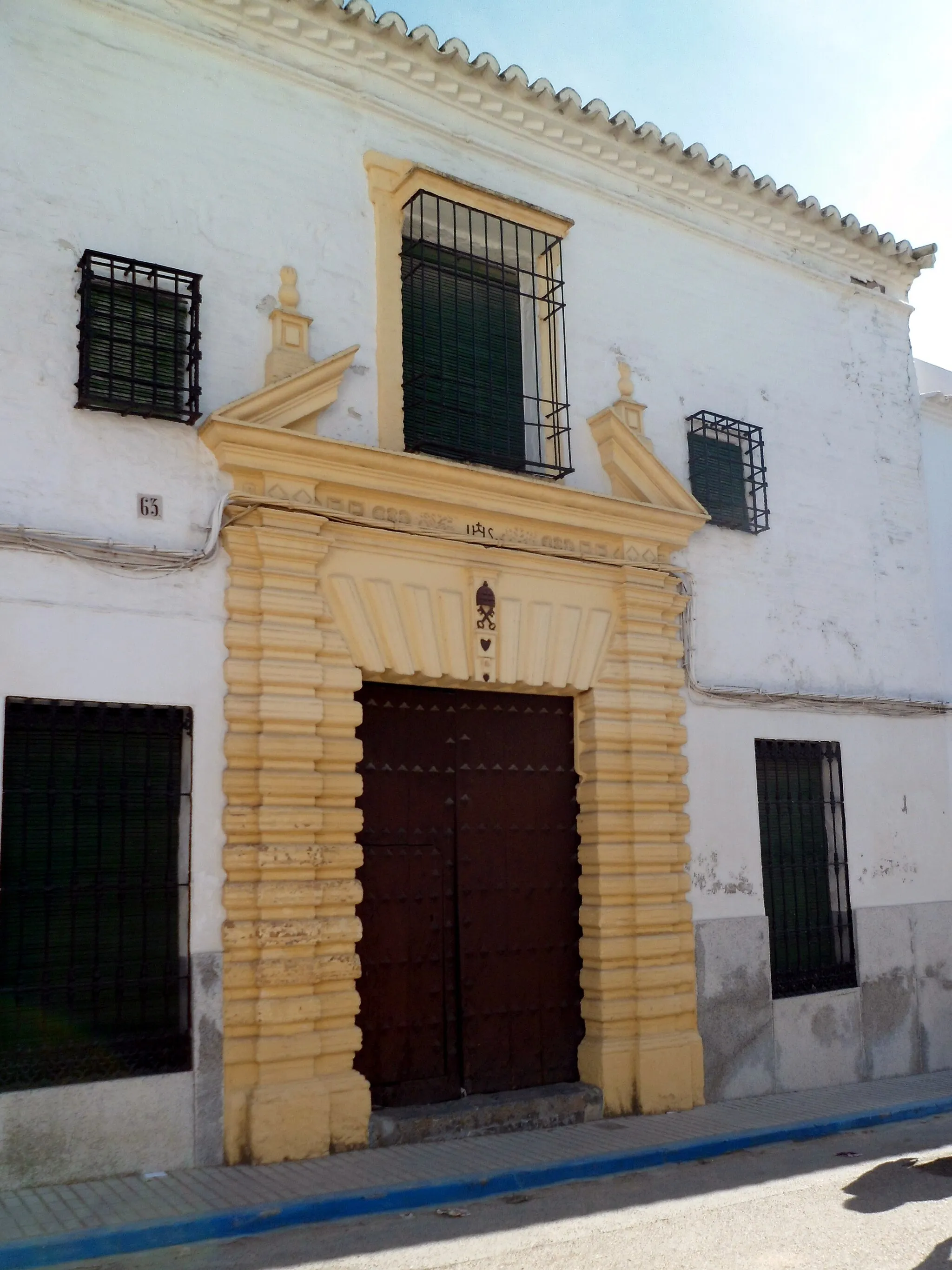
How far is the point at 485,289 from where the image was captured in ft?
24.6

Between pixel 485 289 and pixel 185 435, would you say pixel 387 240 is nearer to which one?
pixel 485 289

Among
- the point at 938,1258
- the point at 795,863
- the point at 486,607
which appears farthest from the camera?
the point at 795,863

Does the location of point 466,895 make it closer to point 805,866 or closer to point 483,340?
point 805,866

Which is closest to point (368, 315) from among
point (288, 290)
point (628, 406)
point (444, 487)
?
point (288, 290)

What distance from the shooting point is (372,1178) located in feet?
17.5

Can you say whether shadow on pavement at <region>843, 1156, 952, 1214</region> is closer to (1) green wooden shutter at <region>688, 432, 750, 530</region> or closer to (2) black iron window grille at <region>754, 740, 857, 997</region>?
(2) black iron window grille at <region>754, 740, 857, 997</region>

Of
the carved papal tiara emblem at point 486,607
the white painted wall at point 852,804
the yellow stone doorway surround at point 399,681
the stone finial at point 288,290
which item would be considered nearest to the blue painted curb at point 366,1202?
the yellow stone doorway surround at point 399,681

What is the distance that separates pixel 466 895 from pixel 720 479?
3479 millimetres

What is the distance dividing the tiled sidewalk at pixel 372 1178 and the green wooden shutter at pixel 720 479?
383cm

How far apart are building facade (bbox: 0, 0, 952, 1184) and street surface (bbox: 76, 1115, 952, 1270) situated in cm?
97

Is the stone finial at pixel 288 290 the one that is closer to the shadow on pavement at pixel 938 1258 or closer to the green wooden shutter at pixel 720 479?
the green wooden shutter at pixel 720 479

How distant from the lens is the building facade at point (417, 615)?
5.58m

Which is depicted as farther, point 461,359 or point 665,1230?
point 461,359

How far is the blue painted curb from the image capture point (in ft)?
14.5
